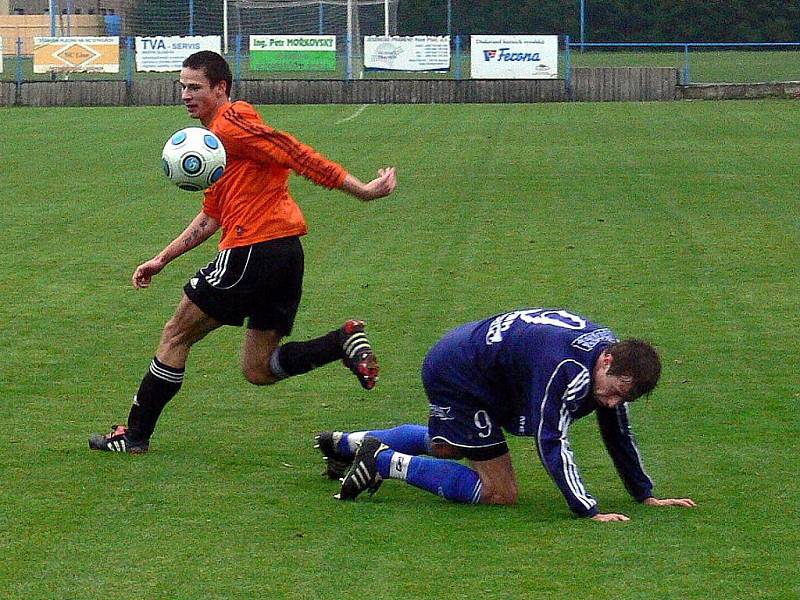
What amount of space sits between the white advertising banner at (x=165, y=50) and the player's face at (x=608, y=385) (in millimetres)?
36035

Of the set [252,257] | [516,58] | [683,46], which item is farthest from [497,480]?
[683,46]

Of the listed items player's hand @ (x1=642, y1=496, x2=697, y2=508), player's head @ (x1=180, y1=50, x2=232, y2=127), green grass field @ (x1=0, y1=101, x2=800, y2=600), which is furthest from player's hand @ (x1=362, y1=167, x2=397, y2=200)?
player's hand @ (x1=642, y1=496, x2=697, y2=508)

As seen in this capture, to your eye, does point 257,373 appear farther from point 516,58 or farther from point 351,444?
point 516,58

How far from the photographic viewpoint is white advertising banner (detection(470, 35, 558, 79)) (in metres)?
A: 39.9

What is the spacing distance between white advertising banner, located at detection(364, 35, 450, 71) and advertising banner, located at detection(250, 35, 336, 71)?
122cm

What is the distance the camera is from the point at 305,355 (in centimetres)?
703

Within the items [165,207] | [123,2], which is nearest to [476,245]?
[165,207]

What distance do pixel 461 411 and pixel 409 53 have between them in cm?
3536

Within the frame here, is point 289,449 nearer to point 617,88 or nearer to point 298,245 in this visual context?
point 298,245

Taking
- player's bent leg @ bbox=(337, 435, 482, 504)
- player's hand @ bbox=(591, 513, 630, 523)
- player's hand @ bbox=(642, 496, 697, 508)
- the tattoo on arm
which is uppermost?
the tattoo on arm

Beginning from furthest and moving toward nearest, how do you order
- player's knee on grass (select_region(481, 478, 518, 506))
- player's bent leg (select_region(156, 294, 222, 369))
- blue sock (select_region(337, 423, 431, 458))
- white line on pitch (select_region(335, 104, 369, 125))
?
white line on pitch (select_region(335, 104, 369, 125))
player's bent leg (select_region(156, 294, 222, 369))
blue sock (select_region(337, 423, 431, 458))
player's knee on grass (select_region(481, 478, 518, 506))

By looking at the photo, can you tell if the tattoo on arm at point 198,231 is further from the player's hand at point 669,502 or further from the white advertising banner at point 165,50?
the white advertising banner at point 165,50

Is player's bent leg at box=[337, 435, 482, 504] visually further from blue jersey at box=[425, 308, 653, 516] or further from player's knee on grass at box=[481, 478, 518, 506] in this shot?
blue jersey at box=[425, 308, 653, 516]

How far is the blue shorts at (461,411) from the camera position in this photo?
608cm
